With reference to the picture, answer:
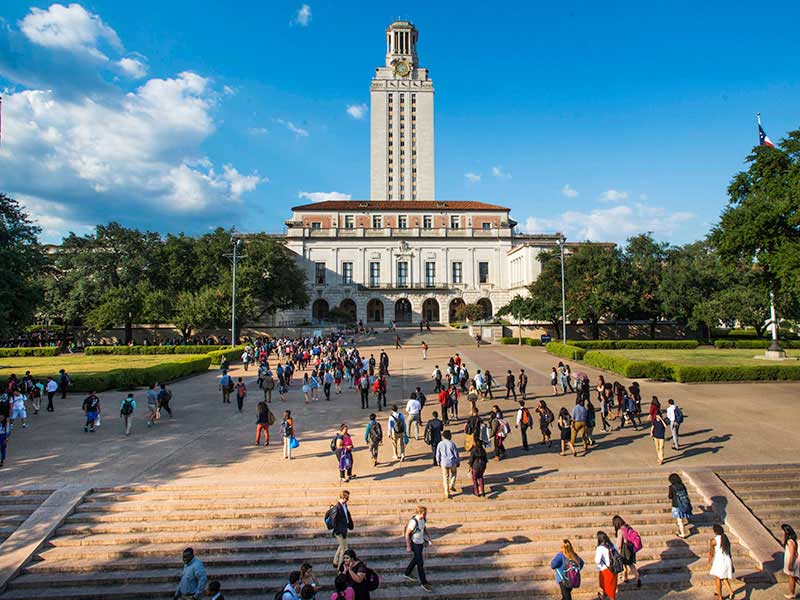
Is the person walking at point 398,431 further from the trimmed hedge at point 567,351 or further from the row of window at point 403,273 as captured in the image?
the row of window at point 403,273

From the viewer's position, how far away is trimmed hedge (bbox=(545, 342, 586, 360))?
31.8 meters

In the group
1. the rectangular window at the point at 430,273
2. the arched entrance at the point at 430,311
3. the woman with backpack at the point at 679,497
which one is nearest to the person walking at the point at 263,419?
the woman with backpack at the point at 679,497

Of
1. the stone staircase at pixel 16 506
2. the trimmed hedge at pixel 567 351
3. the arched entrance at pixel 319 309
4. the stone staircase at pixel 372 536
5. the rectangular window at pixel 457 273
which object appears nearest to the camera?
the stone staircase at pixel 372 536

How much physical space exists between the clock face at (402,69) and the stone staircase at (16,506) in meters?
99.7

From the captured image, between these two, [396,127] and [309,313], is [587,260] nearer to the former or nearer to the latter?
[309,313]

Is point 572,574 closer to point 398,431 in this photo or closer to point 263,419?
point 398,431

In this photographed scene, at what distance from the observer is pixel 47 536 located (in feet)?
29.8

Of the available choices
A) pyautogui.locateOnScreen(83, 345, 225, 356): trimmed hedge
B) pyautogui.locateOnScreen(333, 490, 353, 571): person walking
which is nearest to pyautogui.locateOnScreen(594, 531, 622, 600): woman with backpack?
pyautogui.locateOnScreen(333, 490, 353, 571): person walking

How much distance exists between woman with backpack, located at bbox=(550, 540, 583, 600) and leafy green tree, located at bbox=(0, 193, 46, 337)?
22.7 metres

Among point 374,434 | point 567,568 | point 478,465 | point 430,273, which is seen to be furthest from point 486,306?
point 567,568

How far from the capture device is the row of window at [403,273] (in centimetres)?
6938

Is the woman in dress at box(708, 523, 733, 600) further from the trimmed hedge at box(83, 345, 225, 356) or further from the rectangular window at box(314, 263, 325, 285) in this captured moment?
the rectangular window at box(314, 263, 325, 285)

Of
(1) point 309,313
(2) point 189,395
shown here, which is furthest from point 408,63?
(2) point 189,395

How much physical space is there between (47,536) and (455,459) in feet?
27.8
